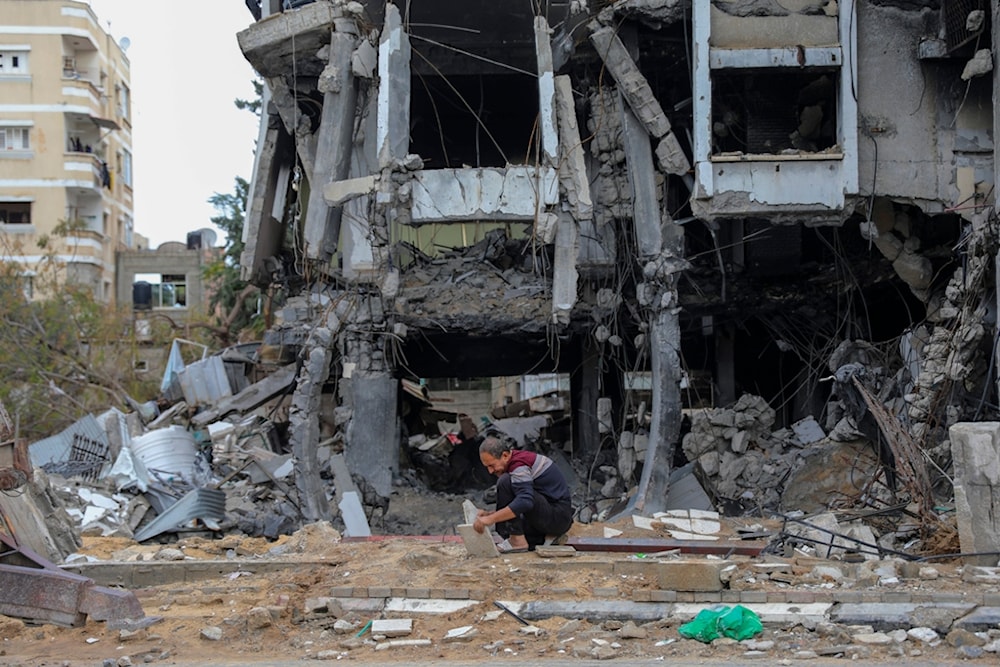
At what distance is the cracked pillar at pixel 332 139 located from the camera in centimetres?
1686

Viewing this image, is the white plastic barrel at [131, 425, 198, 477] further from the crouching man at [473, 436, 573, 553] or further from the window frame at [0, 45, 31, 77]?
the window frame at [0, 45, 31, 77]

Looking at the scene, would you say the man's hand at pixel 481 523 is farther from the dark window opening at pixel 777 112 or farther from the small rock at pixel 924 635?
the dark window opening at pixel 777 112

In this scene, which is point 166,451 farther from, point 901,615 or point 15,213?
point 15,213

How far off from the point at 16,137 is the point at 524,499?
1520 inches

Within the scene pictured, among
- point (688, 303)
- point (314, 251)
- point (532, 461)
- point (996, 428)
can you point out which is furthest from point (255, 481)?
point (996, 428)

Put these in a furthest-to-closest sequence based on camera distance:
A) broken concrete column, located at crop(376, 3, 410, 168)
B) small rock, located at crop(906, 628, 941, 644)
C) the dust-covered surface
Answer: broken concrete column, located at crop(376, 3, 410, 168) → the dust-covered surface → small rock, located at crop(906, 628, 941, 644)

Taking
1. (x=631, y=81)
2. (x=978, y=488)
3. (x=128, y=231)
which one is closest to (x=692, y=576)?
(x=978, y=488)

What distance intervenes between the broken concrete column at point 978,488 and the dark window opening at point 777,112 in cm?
967

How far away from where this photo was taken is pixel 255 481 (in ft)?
63.6

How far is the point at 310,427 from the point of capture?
1634 centimetres

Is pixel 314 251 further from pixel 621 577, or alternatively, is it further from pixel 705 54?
pixel 621 577

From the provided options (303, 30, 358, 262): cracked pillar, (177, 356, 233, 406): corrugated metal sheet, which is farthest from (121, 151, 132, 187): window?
(303, 30, 358, 262): cracked pillar

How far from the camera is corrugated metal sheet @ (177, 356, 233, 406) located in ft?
82.7

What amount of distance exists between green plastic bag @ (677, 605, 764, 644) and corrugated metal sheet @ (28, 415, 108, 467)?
54.4 ft
